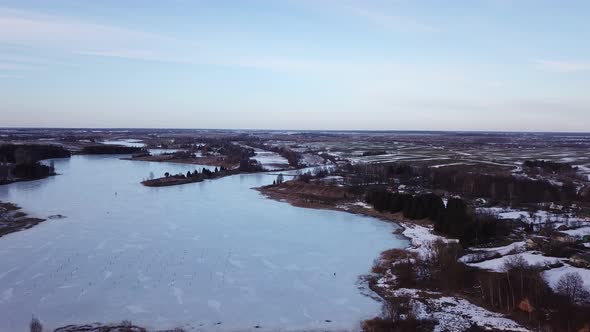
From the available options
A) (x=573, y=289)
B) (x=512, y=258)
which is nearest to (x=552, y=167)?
(x=512, y=258)

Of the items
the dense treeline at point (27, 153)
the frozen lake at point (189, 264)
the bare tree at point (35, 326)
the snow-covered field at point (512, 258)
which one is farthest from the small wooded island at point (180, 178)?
the snow-covered field at point (512, 258)

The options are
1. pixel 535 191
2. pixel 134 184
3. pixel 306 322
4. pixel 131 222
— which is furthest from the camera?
pixel 134 184

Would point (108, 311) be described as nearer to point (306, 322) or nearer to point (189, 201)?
point (306, 322)

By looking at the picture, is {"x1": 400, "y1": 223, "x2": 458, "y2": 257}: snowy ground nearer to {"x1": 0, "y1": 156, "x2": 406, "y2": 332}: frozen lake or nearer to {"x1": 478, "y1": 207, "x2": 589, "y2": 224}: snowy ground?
{"x1": 0, "y1": 156, "x2": 406, "y2": 332}: frozen lake

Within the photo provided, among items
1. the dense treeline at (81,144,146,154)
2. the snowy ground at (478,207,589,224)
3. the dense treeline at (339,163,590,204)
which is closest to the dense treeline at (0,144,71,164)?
the dense treeline at (81,144,146,154)

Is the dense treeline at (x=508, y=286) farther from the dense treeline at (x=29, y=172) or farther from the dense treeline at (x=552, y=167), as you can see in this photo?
the dense treeline at (x=29, y=172)

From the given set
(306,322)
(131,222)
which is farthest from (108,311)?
(131,222)
